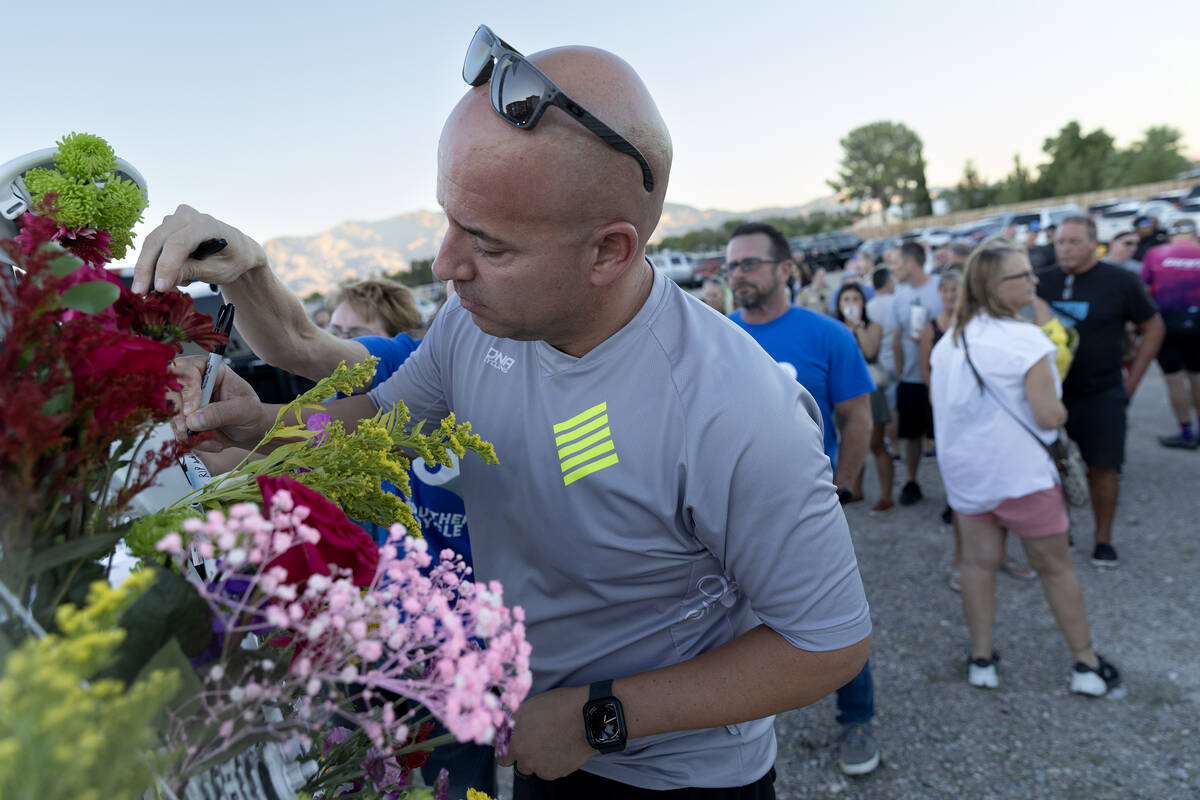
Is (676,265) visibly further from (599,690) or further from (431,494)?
(599,690)

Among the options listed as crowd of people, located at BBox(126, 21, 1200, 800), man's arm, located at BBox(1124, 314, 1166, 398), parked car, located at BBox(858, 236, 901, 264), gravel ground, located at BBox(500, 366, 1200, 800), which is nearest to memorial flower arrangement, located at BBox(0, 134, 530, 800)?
crowd of people, located at BBox(126, 21, 1200, 800)

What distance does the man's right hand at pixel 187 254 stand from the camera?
3.59 ft

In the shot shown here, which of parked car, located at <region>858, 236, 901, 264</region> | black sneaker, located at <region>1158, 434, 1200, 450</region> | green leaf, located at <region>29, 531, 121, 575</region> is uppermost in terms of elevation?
green leaf, located at <region>29, 531, 121, 575</region>

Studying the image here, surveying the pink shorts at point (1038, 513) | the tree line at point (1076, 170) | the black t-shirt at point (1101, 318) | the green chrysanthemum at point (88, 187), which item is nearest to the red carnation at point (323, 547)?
the green chrysanthemum at point (88, 187)

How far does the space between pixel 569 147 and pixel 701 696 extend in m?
0.92

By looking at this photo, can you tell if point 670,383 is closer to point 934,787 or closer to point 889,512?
point 934,787

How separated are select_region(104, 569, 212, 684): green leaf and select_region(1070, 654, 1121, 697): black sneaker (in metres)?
4.17

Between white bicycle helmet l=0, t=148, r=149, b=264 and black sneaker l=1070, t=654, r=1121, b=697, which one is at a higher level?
white bicycle helmet l=0, t=148, r=149, b=264

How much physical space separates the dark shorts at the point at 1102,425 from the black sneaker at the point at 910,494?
1.67 m

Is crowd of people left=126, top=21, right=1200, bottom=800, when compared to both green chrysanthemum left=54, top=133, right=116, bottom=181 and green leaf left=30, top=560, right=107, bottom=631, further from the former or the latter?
green leaf left=30, top=560, right=107, bottom=631

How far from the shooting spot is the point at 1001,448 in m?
3.54

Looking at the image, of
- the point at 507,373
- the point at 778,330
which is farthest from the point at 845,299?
the point at 507,373

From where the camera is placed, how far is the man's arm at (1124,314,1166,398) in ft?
16.5

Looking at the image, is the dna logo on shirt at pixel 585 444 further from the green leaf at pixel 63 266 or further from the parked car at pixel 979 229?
the parked car at pixel 979 229
